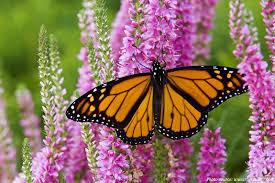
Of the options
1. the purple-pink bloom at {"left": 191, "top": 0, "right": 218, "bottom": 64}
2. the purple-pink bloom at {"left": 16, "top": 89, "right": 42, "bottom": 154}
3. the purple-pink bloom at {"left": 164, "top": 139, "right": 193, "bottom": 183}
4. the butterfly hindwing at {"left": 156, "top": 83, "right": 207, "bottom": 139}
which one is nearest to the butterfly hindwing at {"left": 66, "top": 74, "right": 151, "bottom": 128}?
the butterfly hindwing at {"left": 156, "top": 83, "right": 207, "bottom": 139}

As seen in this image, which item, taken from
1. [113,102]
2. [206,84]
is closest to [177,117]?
[206,84]

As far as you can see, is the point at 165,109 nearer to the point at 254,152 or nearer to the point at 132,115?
the point at 132,115

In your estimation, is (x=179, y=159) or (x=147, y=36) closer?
(x=147, y=36)

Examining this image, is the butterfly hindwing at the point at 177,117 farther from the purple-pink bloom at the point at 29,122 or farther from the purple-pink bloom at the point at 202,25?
the purple-pink bloom at the point at 29,122

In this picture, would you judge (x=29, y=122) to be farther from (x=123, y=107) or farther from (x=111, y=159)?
(x=111, y=159)

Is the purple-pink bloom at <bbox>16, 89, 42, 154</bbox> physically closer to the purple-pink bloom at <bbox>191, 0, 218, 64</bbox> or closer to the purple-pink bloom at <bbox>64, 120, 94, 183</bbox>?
the purple-pink bloom at <bbox>64, 120, 94, 183</bbox>

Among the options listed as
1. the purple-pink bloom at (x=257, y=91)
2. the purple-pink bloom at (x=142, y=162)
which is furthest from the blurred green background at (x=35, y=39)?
the purple-pink bloom at (x=257, y=91)

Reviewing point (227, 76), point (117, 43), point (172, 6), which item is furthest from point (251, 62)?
point (117, 43)
